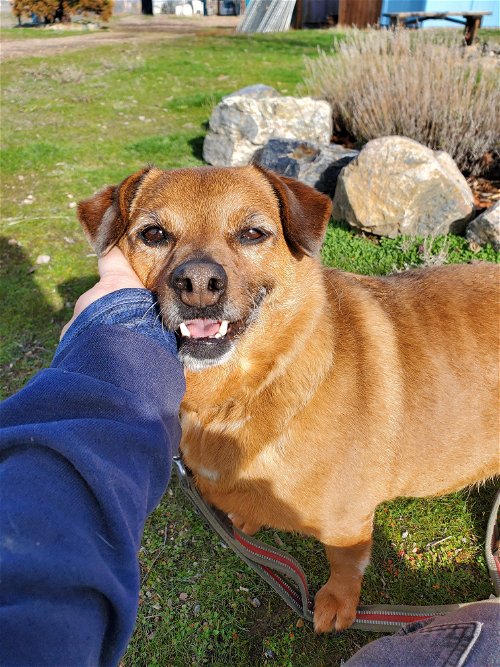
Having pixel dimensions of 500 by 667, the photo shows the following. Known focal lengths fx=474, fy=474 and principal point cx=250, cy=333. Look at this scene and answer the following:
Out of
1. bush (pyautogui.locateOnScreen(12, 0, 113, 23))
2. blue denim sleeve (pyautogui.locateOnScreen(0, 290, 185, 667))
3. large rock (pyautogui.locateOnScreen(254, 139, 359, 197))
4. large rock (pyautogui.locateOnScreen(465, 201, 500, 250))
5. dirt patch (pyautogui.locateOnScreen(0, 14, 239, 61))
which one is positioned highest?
bush (pyautogui.locateOnScreen(12, 0, 113, 23))

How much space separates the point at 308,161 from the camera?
6.34 m

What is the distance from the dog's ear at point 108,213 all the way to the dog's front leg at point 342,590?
2024mm

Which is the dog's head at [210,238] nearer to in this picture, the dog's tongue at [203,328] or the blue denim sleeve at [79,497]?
the dog's tongue at [203,328]

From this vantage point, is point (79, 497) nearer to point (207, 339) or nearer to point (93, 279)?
point (207, 339)

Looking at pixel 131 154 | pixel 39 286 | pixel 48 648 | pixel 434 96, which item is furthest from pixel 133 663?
pixel 131 154

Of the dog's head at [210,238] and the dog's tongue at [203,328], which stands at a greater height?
the dog's head at [210,238]

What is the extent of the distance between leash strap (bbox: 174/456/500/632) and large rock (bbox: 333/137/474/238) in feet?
11.3

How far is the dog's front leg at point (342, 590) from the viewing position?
2.58 meters

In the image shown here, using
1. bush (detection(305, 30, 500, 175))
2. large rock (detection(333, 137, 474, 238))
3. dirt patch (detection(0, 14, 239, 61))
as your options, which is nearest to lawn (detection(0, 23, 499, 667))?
large rock (detection(333, 137, 474, 238))

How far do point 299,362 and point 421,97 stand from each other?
6188 millimetres

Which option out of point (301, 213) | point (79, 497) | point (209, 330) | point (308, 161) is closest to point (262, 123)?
point (308, 161)

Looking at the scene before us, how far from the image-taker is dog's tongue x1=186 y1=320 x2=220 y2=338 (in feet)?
7.02

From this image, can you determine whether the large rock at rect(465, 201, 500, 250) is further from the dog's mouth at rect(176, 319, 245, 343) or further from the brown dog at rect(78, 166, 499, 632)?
the dog's mouth at rect(176, 319, 245, 343)

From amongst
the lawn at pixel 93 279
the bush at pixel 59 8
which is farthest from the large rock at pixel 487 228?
the bush at pixel 59 8
